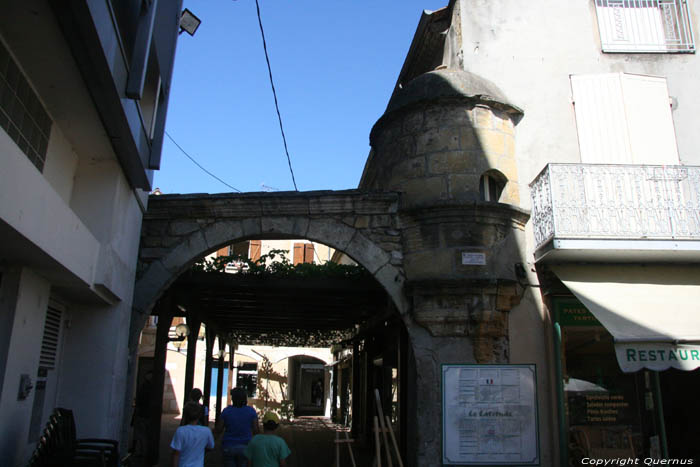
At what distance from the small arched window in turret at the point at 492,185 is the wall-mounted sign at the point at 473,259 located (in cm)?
94

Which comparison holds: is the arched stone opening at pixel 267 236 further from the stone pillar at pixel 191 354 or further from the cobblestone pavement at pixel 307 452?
the stone pillar at pixel 191 354

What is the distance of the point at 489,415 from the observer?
604 centimetres

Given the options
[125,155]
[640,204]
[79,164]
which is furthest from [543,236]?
[79,164]

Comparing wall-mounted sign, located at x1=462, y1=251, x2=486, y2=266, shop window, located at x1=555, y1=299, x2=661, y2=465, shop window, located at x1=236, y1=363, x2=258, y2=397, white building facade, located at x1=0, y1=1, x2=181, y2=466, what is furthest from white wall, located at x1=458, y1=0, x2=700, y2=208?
shop window, located at x1=236, y1=363, x2=258, y2=397

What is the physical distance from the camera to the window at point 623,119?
7500mm

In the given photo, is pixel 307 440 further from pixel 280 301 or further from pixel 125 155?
pixel 125 155

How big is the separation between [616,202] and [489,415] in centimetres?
298

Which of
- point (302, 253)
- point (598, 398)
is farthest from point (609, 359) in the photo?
point (302, 253)

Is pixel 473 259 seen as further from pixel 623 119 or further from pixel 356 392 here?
pixel 356 392

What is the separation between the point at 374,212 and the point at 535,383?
8.95ft

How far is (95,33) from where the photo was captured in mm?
4176

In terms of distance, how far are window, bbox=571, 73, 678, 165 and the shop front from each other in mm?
Result: 1673

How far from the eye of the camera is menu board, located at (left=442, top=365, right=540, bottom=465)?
233 inches

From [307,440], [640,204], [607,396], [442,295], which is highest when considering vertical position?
[640,204]
